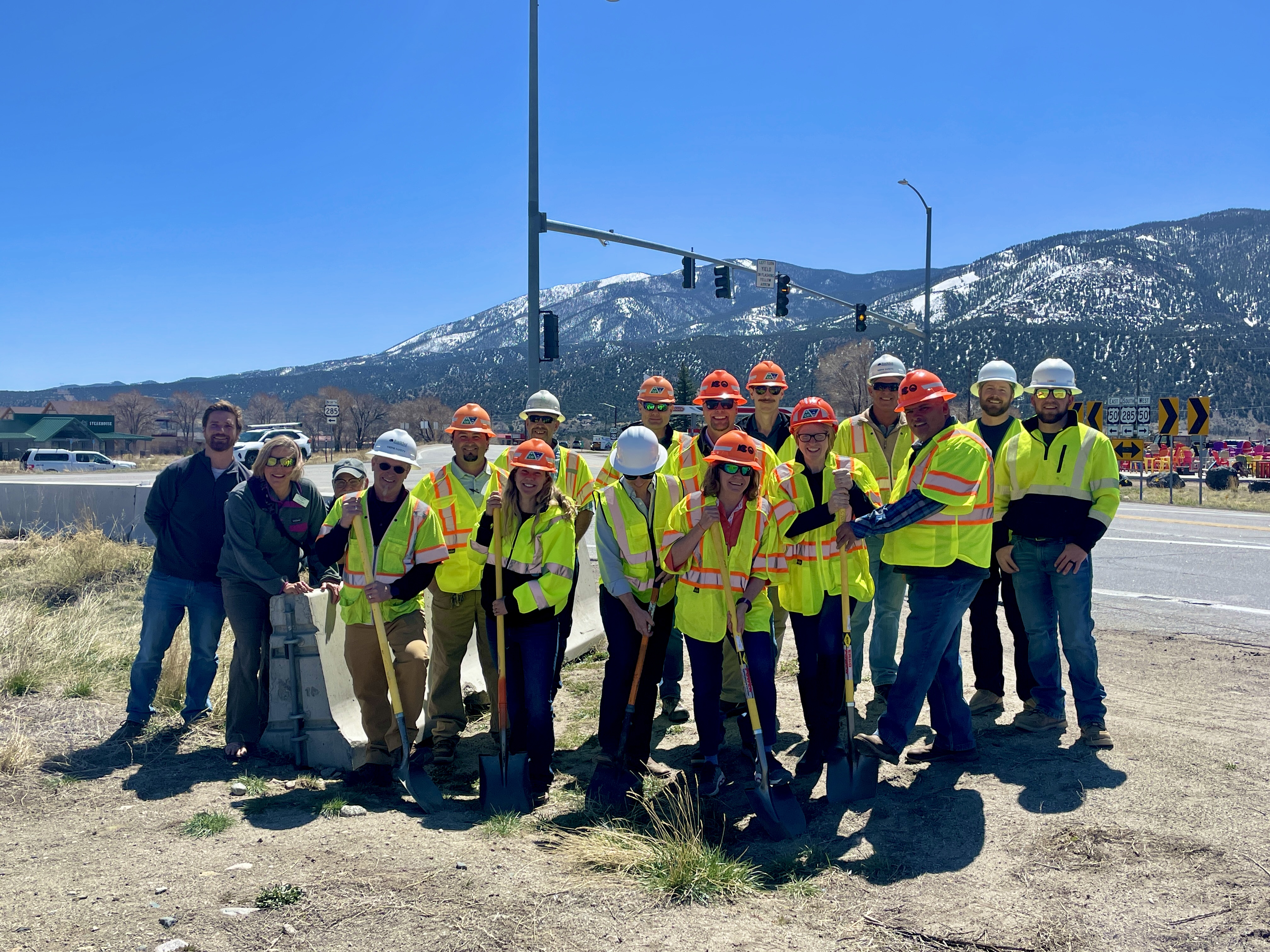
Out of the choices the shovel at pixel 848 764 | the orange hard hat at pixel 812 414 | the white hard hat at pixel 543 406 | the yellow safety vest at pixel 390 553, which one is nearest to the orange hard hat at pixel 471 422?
the white hard hat at pixel 543 406

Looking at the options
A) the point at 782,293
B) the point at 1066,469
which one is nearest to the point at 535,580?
the point at 1066,469

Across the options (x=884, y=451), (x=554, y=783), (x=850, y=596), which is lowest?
(x=554, y=783)

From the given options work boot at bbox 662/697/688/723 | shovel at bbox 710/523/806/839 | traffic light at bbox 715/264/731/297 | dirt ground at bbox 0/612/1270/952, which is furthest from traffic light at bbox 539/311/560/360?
shovel at bbox 710/523/806/839

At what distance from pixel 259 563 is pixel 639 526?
2.22m

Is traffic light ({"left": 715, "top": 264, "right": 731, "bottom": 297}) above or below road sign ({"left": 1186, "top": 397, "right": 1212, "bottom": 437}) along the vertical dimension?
above

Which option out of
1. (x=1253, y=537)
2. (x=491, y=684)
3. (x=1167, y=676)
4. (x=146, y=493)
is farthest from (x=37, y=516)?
(x=1253, y=537)

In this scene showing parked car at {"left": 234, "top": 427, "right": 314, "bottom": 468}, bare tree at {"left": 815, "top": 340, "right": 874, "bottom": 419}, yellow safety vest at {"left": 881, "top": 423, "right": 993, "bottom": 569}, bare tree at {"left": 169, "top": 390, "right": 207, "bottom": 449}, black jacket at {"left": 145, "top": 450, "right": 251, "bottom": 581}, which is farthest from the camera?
bare tree at {"left": 169, "top": 390, "right": 207, "bottom": 449}

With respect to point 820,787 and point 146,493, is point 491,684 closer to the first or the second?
point 820,787

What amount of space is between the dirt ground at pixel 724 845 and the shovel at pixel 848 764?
87mm

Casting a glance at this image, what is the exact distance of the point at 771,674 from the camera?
15.9 feet

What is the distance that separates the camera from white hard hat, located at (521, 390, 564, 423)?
6.40 meters

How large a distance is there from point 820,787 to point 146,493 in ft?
37.5

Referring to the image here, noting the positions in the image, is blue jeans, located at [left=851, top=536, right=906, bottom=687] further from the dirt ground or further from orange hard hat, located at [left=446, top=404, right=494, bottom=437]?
orange hard hat, located at [left=446, top=404, right=494, bottom=437]

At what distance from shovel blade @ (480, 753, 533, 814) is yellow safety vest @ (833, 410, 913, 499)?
2.71 meters
